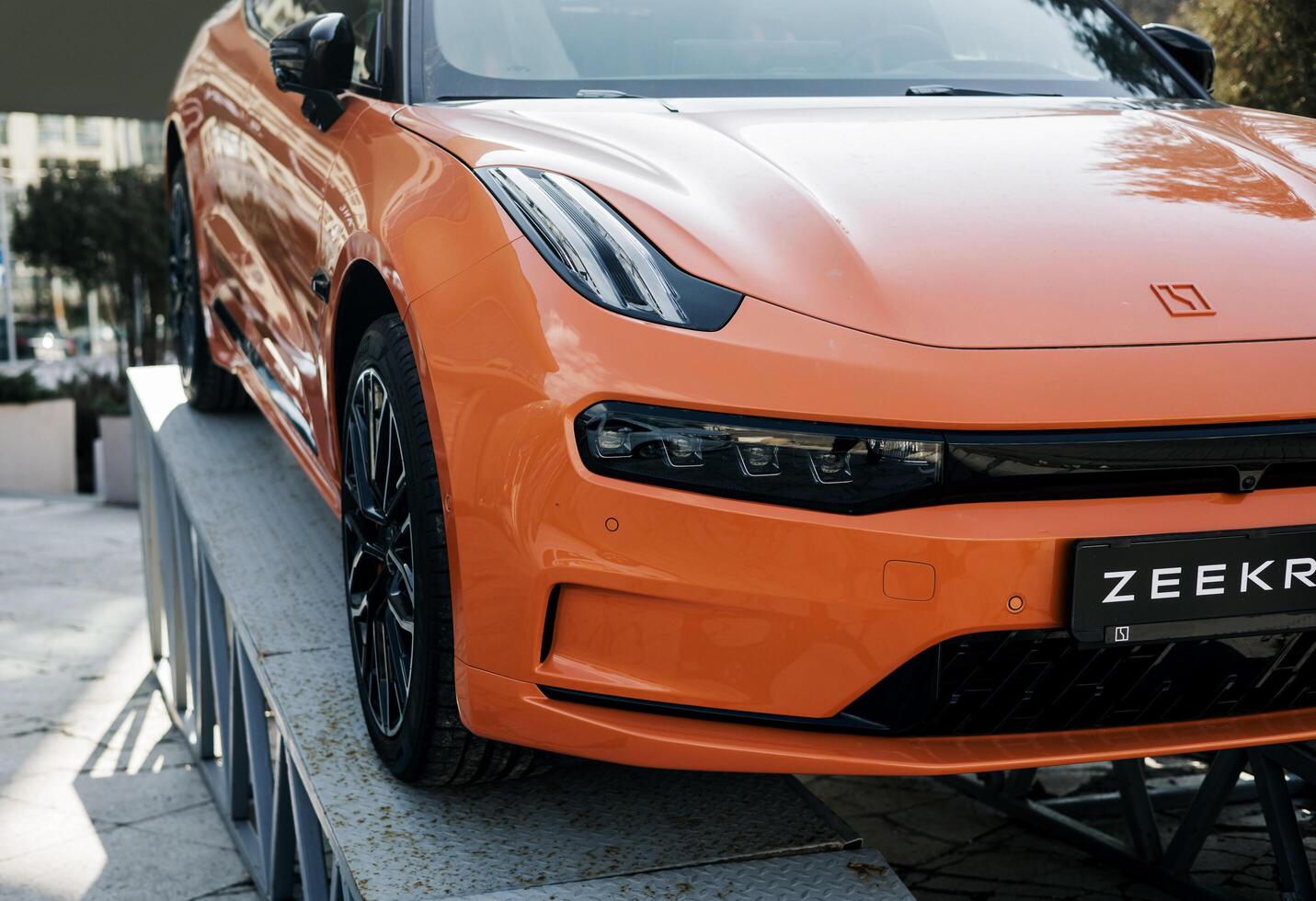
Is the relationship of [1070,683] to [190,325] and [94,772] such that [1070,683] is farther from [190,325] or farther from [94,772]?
[94,772]

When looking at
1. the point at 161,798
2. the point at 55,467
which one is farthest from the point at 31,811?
the point at 55,467

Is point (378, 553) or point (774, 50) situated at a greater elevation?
point (774, 50)

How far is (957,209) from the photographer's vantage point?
1928 millimetres

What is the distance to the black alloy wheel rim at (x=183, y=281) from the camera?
4352 mm

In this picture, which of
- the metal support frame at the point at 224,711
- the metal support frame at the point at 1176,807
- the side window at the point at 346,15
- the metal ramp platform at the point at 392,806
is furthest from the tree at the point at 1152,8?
the metal ramp platform at the point at 392,806

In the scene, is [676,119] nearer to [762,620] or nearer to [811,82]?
[811,82]

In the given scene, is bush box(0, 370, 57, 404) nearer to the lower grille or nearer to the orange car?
the orange car

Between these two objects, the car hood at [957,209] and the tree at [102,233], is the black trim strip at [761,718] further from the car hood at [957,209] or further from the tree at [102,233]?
the tree at [102,233]

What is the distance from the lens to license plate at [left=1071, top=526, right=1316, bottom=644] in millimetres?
1642

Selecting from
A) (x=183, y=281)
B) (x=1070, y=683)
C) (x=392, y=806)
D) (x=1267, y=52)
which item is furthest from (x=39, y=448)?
(x=1070, y=683)

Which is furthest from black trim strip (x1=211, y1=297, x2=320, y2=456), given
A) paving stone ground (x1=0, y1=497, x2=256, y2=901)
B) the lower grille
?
the lower grille

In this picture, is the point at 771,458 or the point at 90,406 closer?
the point at 771,458

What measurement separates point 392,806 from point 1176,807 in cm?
287

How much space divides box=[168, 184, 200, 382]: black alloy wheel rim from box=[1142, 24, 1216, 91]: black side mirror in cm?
281
